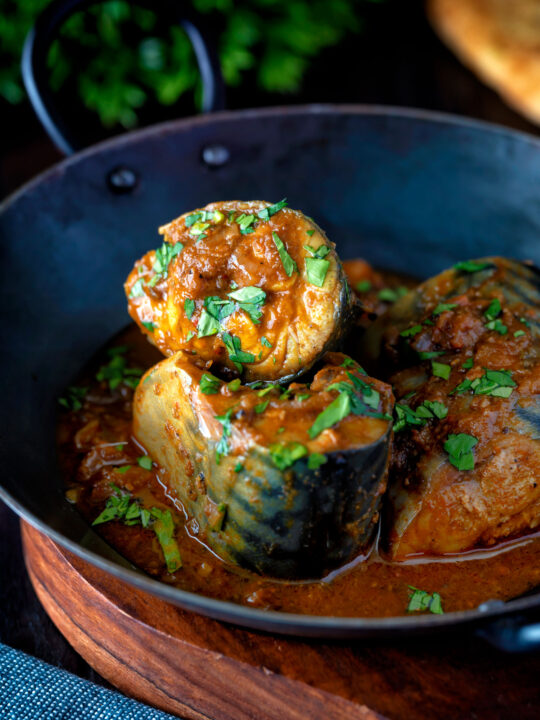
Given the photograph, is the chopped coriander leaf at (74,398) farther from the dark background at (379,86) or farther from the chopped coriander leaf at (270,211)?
the dark background at (379,86)

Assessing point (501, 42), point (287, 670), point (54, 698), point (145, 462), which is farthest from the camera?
point (501, 42)

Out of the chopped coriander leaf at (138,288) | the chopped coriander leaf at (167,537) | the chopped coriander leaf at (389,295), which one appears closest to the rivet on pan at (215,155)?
the chopped coriander leaf at (389,295)

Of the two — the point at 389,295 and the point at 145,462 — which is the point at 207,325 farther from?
the point at 389,295

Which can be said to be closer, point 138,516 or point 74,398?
point 138,516

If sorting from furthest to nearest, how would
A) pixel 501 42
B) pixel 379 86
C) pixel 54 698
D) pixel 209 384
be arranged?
pixel 379 86 → pixel 501 42 → pixel 54 698 → pixel 209 384

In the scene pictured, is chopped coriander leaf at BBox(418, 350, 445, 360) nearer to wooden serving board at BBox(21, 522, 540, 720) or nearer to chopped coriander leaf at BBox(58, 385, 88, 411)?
wooden serving board at BBox(21, 522, 540, 720)

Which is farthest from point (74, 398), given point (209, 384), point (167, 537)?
point (209, 384)
